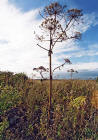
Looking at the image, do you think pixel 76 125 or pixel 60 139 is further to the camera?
pixel 76 125

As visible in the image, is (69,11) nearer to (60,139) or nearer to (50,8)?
(50,8)

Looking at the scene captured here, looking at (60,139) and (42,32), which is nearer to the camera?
(60,139)

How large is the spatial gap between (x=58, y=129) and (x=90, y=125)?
2.53ft

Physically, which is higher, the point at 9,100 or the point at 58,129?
the point at 9,100

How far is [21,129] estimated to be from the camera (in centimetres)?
420

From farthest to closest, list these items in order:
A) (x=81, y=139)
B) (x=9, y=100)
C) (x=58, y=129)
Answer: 1. (x=9, y=100)
2. (x=58, y=129)
3. (x=81, y=139)

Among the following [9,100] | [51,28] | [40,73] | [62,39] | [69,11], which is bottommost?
[9,100]

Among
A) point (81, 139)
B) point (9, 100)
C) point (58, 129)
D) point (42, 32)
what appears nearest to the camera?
point (81, 139)

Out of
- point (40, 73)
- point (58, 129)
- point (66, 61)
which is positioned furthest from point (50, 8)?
point (58, 129)

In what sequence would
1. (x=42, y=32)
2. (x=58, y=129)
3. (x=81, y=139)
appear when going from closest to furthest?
1. (x=81, y=139)
2. (x=58, y=129)
3. (x=42, y=32)

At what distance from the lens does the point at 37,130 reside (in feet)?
13.6

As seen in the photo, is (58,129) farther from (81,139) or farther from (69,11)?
(69,11)

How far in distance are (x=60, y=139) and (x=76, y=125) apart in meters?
0.58

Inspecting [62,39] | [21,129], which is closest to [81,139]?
[21,129]
